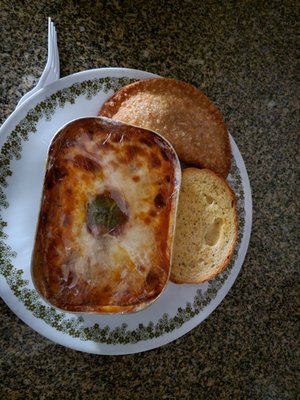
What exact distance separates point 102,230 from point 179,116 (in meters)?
0.36

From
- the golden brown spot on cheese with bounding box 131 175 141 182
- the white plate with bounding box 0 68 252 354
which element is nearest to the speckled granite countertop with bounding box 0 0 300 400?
the white plate with bounding box 0 68 252 354

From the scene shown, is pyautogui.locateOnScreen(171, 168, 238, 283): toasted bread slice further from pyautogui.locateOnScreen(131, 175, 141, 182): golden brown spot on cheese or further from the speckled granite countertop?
the speckled granite countertop

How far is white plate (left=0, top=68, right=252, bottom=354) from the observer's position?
3.83ft

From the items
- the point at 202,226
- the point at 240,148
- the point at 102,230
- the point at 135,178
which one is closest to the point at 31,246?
the point at 102,230

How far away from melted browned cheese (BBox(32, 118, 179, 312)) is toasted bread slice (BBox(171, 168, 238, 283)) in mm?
101

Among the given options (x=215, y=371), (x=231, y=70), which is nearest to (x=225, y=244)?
(x=215, y=371)

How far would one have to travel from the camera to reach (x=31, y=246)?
117cm

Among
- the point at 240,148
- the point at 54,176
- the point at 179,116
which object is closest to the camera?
the point at 54,176

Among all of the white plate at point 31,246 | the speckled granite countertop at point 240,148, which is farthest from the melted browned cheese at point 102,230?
the speckled granite countertop at point 240,148

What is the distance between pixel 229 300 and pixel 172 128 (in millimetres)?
591

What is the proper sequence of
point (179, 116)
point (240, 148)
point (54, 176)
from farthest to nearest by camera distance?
point (240, 148) < point (179, 116) < point (54, 176)

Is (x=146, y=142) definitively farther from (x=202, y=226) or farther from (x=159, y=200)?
(x=202, y=226)

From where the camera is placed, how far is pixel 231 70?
1483 millimetres

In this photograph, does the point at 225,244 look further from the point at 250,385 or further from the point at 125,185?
the point at 250,385
